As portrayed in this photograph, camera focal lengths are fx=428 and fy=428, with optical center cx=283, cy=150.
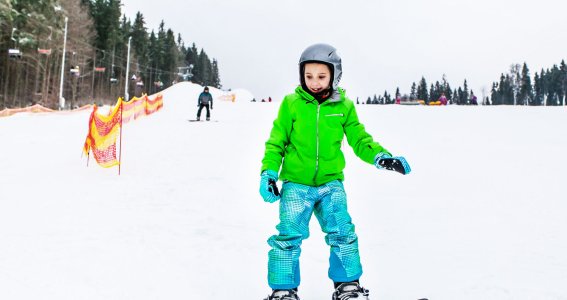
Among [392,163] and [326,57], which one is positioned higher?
[326,57]

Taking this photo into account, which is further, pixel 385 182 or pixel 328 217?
pixel 385 182

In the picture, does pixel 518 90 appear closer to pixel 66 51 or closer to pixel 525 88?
pixel 525 88

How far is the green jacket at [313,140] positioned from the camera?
2562 mm

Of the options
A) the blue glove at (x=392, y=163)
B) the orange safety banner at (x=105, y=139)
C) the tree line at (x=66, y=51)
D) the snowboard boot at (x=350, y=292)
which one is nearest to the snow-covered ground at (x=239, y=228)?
the orange safety banner at (x=105, y=139)

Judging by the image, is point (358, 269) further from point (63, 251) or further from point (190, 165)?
point (190, 165)

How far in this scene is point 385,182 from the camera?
7473 mm

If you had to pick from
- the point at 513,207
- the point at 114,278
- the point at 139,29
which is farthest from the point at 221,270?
the point at 139,29

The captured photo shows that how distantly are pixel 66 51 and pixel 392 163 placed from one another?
186 ft

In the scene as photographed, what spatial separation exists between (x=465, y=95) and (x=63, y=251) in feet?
456

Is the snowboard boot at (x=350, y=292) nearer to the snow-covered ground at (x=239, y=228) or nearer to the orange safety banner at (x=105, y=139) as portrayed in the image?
the snow-covered ground at (x=239, y=228)

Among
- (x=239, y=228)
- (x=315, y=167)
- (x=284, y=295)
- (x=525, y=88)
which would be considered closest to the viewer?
(x=284, y=295)

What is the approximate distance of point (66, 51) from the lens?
51.1 m

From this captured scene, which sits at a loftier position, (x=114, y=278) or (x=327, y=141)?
(x=327, y=141)

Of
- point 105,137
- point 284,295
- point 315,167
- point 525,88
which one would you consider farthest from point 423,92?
point 284,295
